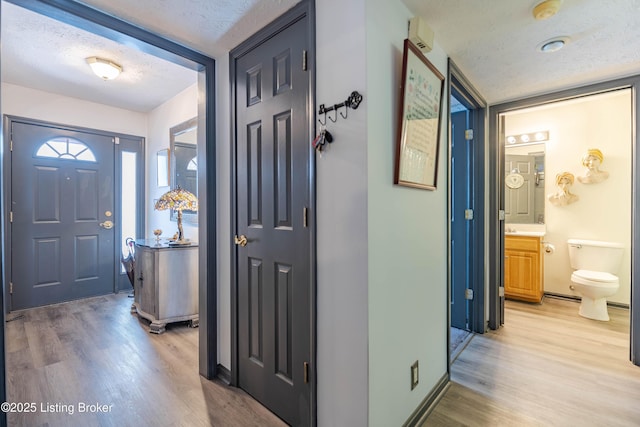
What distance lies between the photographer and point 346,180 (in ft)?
4.39

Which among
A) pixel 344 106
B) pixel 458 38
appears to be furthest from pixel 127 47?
pixel 458 38

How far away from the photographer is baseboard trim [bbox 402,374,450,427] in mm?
1581

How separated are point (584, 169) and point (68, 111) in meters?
6.33

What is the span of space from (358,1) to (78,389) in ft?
9.01

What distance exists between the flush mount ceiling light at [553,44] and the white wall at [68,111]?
454 centimetres

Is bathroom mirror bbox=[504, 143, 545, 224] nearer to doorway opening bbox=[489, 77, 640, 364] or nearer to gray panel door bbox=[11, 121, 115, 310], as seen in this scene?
doorway opening bbox=[489, 77, 640, 364]

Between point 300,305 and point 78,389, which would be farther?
point 78,389

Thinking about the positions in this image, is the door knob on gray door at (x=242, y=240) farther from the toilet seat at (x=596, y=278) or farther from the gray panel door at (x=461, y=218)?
the toilet seat at (x=596, y=278)

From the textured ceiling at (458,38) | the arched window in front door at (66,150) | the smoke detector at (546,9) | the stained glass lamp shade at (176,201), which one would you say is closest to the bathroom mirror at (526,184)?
the textured ceiling at (458,38)

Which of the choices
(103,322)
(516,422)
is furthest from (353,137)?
(103,322)

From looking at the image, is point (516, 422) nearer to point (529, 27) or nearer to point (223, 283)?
point (223, 283)

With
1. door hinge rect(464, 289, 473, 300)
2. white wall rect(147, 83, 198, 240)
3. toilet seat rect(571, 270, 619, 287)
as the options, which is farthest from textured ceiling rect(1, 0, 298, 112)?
toilet seat rect(571, 270, 619, 287)

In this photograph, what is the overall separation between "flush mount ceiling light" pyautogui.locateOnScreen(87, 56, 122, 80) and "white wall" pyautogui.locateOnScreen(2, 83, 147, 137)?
129 centimetres

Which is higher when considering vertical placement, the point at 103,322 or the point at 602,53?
the point at 602,53
